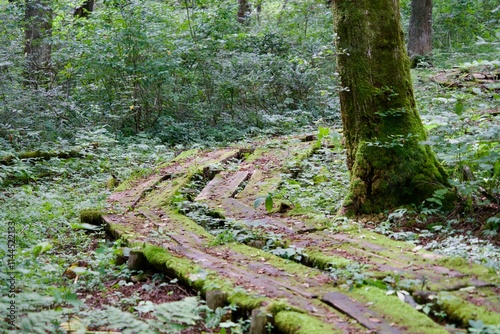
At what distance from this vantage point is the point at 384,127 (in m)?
5.70

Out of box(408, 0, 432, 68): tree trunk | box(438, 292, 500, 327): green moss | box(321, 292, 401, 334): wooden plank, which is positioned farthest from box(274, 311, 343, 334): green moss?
box(408, 0, 432, 68): tree trunk

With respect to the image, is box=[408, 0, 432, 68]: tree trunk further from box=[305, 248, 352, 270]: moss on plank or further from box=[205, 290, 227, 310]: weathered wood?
box=[205, 290, 227, 310]: weathered wood

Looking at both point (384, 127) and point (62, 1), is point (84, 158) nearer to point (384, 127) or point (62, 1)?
point (384, 127)

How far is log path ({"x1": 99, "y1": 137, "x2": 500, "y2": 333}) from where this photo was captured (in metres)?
3.19

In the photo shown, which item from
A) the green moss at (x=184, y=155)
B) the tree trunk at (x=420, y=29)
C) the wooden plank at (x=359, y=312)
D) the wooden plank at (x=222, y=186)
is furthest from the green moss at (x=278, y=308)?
the tree trunk at (x=420, y=29)

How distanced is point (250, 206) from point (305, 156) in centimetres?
267

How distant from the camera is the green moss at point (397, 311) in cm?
295

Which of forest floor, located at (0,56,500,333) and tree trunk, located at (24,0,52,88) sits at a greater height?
tree trunk, located at (24,0,52,88)

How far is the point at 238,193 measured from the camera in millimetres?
7039

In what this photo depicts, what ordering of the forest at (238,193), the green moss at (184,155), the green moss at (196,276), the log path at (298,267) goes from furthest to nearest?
1. the green moss at (184,155)
2. the green moss at (196,276)
3. the forest at (238,193)
4. the log path at (298,267)

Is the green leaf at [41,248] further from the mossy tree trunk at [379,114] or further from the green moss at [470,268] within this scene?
the mossy tree trunk at [379,114]

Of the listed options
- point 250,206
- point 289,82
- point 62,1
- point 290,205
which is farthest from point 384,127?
point 62,1

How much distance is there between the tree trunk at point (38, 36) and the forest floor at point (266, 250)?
552 centimetres

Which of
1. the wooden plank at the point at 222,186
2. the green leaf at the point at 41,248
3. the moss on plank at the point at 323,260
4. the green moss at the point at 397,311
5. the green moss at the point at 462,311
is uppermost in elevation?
the green leaf at the point at 41,248
